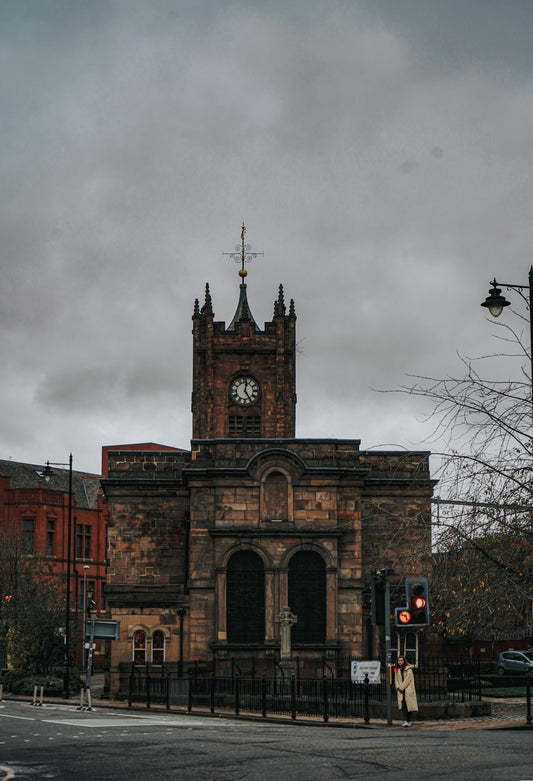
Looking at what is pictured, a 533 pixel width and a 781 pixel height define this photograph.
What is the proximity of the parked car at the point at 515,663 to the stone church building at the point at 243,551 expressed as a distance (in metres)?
10.4

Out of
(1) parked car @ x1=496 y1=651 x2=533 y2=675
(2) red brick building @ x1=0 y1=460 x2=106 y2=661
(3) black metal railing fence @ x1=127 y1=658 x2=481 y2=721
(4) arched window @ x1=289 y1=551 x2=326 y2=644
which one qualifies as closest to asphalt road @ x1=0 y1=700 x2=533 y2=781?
(3) black metal railing fence @ x1=127 y1=658 x2=481 y2=721

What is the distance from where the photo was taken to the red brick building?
7100 cm

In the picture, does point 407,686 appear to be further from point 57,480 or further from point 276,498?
point 57,480

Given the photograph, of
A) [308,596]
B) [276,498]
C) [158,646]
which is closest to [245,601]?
[308,596]

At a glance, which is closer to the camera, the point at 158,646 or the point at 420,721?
the point at 420,721

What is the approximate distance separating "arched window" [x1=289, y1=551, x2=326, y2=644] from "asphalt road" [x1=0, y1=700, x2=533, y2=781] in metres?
22.5

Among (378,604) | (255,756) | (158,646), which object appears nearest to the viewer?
(255,756)

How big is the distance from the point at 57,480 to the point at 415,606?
5852cm

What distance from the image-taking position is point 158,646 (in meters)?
42.8

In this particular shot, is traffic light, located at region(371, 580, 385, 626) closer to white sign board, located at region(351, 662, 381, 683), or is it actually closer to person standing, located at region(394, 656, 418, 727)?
person standing, located at region(394, 656, 418, 727)

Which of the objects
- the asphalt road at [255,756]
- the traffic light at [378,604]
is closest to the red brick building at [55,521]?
the traffic light at [378,604]

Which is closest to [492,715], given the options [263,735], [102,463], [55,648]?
[263,735]

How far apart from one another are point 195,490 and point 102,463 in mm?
42287

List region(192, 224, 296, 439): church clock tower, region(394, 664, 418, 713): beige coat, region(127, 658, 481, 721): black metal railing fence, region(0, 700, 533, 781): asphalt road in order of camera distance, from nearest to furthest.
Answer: region(0, 700, 533, 781): asphalt road
region(394, 664, 418, 713): beige coat
region(127, 658, 481, 721): black metal railing fence
region(192, 224, 296, 439): church clock tower
